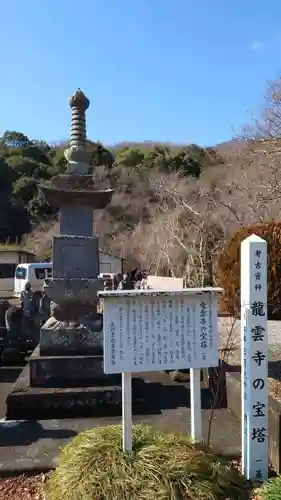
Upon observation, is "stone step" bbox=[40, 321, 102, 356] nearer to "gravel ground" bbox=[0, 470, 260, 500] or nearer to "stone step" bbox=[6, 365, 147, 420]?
"stone step" bbox=[6, 365, 147, 420]

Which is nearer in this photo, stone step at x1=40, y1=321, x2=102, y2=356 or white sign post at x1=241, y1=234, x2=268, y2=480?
white sign post at x1=241, y1=234, x2=268, y2=480

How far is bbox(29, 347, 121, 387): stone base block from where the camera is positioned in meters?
5.45

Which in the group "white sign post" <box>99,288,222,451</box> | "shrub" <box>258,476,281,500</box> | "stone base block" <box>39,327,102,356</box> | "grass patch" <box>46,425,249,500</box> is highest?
"white sign post" <box>99,288,222,451</box>

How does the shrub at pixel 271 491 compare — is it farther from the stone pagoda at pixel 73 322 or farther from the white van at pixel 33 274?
the white van at pixel 33 274

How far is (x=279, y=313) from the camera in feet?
36.3

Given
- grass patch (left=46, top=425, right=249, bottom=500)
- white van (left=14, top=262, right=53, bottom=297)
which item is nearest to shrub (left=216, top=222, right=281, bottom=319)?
grass patch (left=46, top=425, right=249, bottom=500)

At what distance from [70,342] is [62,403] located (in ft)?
3.24

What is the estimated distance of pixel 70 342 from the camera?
584 centimetres

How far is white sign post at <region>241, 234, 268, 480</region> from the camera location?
321 centimetres

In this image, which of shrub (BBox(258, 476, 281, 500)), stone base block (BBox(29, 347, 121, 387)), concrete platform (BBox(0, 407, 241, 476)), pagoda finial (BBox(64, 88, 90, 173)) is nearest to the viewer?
shrub (BBox(258, 476, 281, 500))

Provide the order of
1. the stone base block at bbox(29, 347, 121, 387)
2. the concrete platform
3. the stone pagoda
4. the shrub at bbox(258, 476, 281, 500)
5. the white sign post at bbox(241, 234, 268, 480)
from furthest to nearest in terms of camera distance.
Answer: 1. the stone base block at bbox(29, 347, 121, 387)
2. the stone pagoda
3. the concrete platform
4. the white sign post at bbox(241, 234, 268, 480)
5. the shrub at bbox(258, 476, 281, 500)

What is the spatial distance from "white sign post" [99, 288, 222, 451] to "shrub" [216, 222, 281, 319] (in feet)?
22.0

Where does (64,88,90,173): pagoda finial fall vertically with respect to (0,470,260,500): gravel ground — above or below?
above

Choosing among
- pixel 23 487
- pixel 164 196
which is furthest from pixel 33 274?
pixel 23 487
